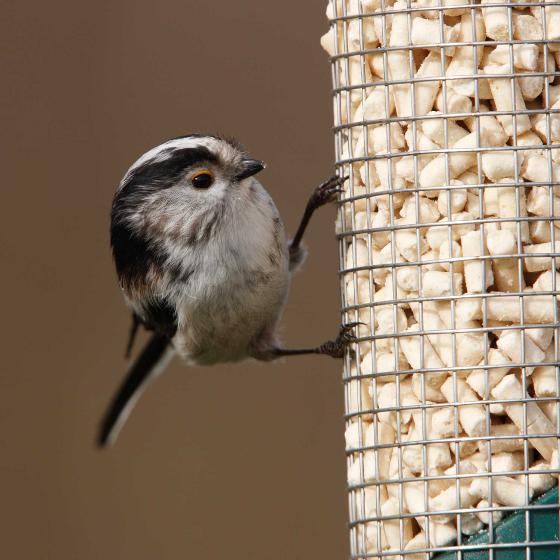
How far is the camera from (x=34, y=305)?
24.4 ft

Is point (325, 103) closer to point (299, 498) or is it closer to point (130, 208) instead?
point (299, 498)

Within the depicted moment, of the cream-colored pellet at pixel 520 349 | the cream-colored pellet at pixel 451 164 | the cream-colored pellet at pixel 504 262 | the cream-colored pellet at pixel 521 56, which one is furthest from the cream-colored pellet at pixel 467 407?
the cream-colored pellet at pixel 521 56

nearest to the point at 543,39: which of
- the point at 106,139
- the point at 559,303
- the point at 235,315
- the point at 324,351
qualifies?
the point at 559,303

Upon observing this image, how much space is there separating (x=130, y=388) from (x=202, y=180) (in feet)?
5.59

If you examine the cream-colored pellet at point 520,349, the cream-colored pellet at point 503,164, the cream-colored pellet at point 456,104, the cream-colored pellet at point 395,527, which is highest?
the cream-colored pellet at point 456,104

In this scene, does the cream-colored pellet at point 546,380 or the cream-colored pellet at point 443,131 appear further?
the cream-colored pellet at point 443,131

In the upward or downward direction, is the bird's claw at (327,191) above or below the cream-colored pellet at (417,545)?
above

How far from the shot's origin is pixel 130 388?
5.48 m

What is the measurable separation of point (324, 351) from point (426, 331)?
545mm

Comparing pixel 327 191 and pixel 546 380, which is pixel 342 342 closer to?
pixel 327 191

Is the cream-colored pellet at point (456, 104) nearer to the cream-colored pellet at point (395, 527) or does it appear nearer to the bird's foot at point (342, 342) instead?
the bird's foot at point (342, 342)

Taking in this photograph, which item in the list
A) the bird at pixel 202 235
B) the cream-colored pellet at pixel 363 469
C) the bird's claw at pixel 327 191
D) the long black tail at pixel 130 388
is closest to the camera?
the cream-colored pellet at pixel 363 469

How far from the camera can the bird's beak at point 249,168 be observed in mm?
3959

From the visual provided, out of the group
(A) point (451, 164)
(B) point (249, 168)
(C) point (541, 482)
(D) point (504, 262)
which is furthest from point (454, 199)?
(B) point (249, 168)
